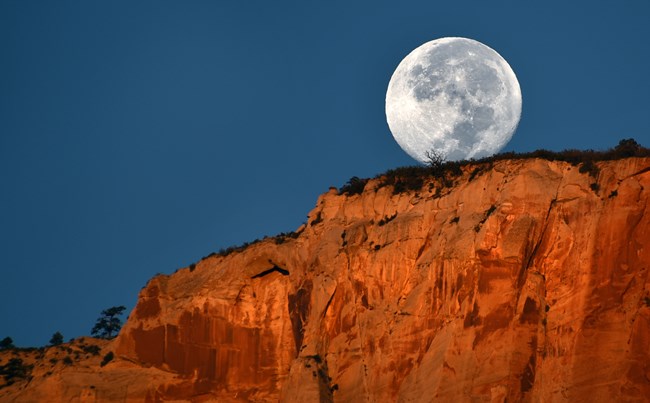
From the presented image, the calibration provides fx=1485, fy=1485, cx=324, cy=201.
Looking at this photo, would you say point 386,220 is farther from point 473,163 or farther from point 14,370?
point 14,370

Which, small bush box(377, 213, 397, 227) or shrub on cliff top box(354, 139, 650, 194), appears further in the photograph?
small bush box(377, 213, 397, 227)

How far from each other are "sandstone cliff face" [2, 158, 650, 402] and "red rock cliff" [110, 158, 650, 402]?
63 millimetres

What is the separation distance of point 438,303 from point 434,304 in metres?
0.20

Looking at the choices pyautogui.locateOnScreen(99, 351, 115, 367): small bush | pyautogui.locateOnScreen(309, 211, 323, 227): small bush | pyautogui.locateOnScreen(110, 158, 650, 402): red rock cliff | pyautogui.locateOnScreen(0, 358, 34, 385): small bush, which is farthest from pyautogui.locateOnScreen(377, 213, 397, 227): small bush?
pyautogui.locateOnScreen(0, 358, 34, 385): small bush

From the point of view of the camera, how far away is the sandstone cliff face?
183 ft

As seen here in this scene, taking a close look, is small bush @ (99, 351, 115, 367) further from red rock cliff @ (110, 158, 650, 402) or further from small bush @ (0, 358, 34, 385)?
small bush @ (0, 358, 34, 385)

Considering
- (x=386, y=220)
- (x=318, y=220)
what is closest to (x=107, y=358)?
(x=318, y=220)

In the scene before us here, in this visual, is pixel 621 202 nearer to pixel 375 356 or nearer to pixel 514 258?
pixel 514 258

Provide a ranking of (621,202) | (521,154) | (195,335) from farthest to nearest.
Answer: (195,335)
(521,154)
(621,202)

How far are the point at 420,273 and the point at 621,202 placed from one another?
8834 millimetres

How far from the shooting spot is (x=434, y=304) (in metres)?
59.6

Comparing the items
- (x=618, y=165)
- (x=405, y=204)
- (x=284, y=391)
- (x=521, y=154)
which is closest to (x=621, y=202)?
(x=618, y=165)

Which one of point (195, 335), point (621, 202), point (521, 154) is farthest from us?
point (195, 335)

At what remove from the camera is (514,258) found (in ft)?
189
